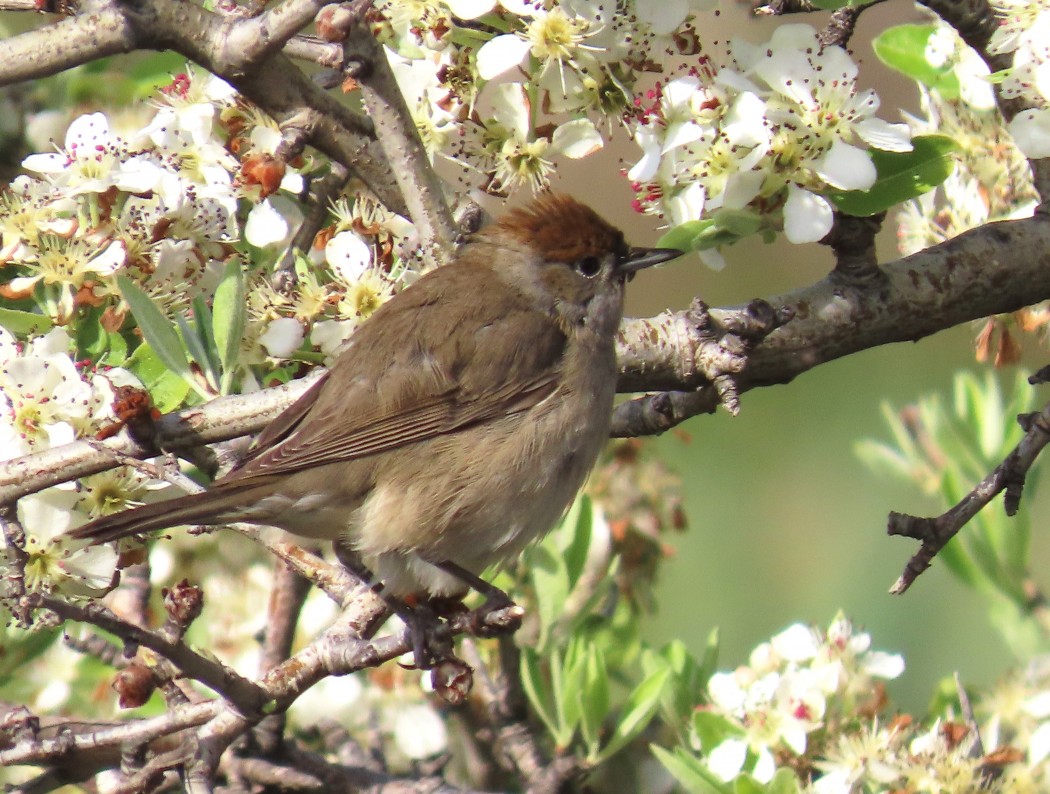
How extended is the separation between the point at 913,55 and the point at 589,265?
3.13ft

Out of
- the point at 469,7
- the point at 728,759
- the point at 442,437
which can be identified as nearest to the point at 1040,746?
the point at 728,759

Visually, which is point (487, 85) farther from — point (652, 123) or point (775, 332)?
point (775, 332)

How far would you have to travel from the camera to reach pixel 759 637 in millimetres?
5715

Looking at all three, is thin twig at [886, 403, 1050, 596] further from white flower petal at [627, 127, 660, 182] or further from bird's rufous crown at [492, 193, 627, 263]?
bird's rufous crown at [492, 193, 627, 263]

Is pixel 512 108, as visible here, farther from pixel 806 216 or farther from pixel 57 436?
pixel 57 436

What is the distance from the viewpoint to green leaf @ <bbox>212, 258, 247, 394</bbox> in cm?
239

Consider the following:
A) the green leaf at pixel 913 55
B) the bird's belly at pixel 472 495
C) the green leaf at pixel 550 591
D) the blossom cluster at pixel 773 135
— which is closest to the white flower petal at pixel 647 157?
the blossom cluster at pixel 773 135

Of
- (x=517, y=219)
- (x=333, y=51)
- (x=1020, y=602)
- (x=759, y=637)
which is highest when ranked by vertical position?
(x=333, y=51)

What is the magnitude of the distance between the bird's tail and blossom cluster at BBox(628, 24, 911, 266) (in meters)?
0.94

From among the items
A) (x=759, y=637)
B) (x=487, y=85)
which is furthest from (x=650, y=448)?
(x=759, y=637)

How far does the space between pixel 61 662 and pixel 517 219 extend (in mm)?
1603

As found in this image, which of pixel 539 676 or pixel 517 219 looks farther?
pixel 517 219

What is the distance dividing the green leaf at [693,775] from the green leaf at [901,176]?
1.03 meters

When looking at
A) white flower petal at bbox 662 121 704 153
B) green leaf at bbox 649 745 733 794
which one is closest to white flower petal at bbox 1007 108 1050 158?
white flower petal at bbox 662 121 704 153
